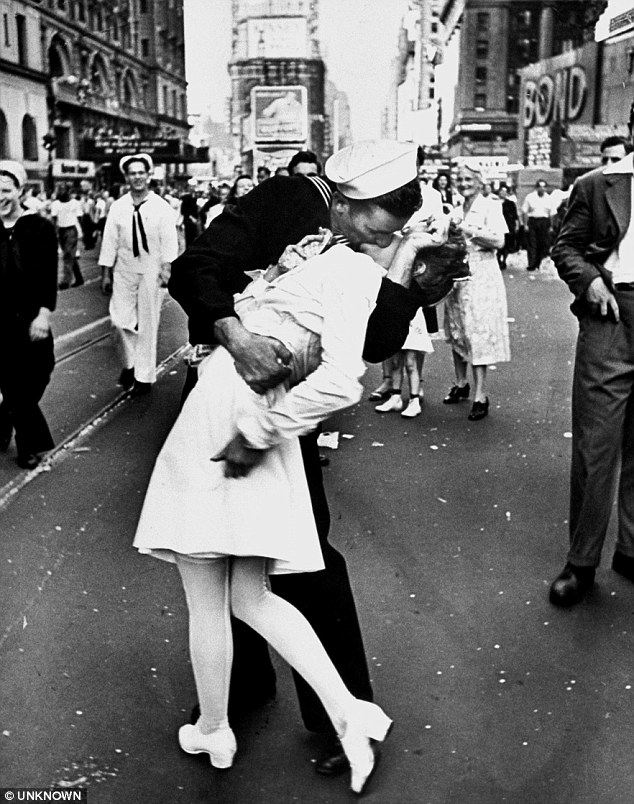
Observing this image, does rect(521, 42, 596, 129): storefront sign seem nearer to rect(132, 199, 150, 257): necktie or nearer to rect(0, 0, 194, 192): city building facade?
rect(0, 0, 194, 192): city building facade

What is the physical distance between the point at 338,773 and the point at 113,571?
6.69 ft

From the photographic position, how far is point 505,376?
1021 centimetres

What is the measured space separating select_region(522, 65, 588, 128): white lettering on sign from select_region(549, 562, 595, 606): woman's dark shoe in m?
66.3

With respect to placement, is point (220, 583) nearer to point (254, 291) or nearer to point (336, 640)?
point (336, 640)

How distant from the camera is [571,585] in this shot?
4.54 meters

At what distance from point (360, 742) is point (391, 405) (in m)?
5.65

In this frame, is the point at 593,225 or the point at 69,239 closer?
the point at 593,225

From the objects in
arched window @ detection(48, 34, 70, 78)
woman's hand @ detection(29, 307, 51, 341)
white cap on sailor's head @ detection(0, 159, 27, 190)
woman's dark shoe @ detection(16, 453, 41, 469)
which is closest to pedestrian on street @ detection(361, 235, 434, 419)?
woman's hand @ detection(29, 307, 51, 341)

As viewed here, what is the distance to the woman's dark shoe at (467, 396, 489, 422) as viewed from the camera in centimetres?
820

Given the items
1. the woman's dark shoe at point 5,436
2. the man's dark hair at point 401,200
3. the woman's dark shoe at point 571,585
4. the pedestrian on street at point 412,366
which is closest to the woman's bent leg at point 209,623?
the man's dark hair at point 401,200

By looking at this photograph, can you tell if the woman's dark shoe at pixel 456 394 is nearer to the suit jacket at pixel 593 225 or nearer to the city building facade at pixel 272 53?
the suit jacket at pixel 593 225

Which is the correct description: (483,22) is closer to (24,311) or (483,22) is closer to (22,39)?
(22,39)

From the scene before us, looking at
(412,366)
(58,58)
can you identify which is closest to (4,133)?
(58,58)

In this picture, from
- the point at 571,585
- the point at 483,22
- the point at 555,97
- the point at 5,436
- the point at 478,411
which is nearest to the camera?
the point at 571,585
